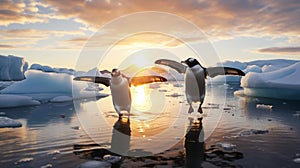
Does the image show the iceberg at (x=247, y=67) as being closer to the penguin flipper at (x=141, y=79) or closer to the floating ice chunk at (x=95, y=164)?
the penguin flipper at (x=141, y=79)

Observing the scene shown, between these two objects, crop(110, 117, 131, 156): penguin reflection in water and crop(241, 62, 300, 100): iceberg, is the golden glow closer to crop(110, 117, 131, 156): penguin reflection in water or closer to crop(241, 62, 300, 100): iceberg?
crop(110, 117, 131, 156): penguin reflection in water

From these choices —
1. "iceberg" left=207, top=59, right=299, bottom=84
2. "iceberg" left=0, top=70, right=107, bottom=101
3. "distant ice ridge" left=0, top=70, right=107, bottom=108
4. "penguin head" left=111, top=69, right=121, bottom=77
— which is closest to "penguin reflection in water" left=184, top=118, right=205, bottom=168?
"penguin head" left=111, top=69, right=121, bottom=77

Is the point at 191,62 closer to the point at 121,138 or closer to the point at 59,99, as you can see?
the point at 121,138

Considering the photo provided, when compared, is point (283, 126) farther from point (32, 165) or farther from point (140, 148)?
point (32, 165)

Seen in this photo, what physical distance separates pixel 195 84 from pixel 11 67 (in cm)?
4973

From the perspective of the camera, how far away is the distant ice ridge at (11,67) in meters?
47.0

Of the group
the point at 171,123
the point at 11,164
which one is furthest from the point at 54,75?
the point at 11,164

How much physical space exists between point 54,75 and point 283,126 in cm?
1508

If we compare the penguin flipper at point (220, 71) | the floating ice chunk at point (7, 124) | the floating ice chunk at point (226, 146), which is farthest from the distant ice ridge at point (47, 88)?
the floating ice chunk at point (226, 146)

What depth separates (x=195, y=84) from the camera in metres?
8.31

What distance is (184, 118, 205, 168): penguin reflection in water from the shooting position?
3990 millimetres

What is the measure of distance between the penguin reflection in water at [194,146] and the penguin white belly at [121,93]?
2.17 metres

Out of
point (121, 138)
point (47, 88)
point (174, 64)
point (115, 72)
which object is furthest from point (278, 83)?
point (47, 88)

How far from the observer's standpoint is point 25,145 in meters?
5.17
